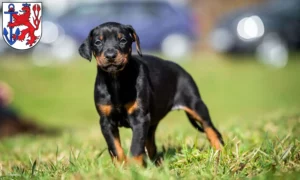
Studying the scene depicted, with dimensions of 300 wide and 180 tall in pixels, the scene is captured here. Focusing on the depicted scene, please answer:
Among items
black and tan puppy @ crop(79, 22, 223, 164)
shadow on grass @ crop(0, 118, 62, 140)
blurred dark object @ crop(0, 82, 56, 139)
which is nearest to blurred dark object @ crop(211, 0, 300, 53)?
shadow on grass @ crop(0, 118, 62, 140)

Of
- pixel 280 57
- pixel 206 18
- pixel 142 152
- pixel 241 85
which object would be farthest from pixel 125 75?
pixel 206 18

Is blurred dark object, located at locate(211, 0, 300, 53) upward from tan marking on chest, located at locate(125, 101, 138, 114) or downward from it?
downward

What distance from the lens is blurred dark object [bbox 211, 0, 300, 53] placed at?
16250 millimetres

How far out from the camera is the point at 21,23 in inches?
220

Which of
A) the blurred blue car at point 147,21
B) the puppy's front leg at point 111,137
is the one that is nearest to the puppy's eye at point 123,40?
the puppy's front leg at point 111,137

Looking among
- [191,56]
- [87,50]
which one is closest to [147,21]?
[191,56]

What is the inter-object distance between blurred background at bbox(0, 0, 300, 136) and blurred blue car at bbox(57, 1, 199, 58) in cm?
3

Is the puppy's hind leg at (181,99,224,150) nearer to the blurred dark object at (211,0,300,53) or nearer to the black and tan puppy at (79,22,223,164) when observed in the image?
the black and tan puppy at (79,22,223,164)

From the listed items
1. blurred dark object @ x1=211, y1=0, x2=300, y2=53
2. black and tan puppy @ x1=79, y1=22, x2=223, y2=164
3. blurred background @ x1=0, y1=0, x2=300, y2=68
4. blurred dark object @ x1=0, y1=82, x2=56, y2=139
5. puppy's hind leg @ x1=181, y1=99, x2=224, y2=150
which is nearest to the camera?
black and tan puppy @ x1=79, y1=22, x2=223, y2=164

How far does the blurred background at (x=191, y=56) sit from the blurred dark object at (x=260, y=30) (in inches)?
1.2

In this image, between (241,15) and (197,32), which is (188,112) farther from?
(197,32)

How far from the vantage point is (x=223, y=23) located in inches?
671

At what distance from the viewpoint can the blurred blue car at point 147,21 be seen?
1816cm

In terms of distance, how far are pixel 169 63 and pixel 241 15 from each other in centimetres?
1117
